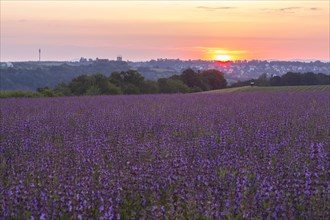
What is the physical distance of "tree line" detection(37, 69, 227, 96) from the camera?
33.1 m

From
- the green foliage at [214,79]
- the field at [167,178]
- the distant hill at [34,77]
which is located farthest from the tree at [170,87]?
the field at [167,178]

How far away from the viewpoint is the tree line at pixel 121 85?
109 feet

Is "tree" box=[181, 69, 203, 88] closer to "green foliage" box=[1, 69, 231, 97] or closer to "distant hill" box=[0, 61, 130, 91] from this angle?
"green foliage" box=[1, 69, 231, 97]

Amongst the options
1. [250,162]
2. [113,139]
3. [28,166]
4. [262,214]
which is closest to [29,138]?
[113,139]

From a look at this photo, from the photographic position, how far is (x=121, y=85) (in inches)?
1512

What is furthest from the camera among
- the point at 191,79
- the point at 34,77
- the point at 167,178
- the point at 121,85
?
the point at 34,77

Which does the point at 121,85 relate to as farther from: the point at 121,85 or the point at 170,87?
the point at 170,87

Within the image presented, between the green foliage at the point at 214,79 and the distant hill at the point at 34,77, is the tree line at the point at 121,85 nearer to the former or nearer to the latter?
the green foliage at the point at 214,79

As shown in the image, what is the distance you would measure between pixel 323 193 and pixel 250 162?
103 centimetres

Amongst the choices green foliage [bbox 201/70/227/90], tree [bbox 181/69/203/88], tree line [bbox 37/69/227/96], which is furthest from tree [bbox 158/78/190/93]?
green foliage [bbox 201/70/227/90]

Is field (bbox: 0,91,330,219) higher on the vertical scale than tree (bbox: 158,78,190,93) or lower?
lower

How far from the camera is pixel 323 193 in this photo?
12.7 feet

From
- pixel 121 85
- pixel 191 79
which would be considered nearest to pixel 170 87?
pixel 121 85

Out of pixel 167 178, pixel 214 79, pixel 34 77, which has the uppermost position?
pixel 34 77
